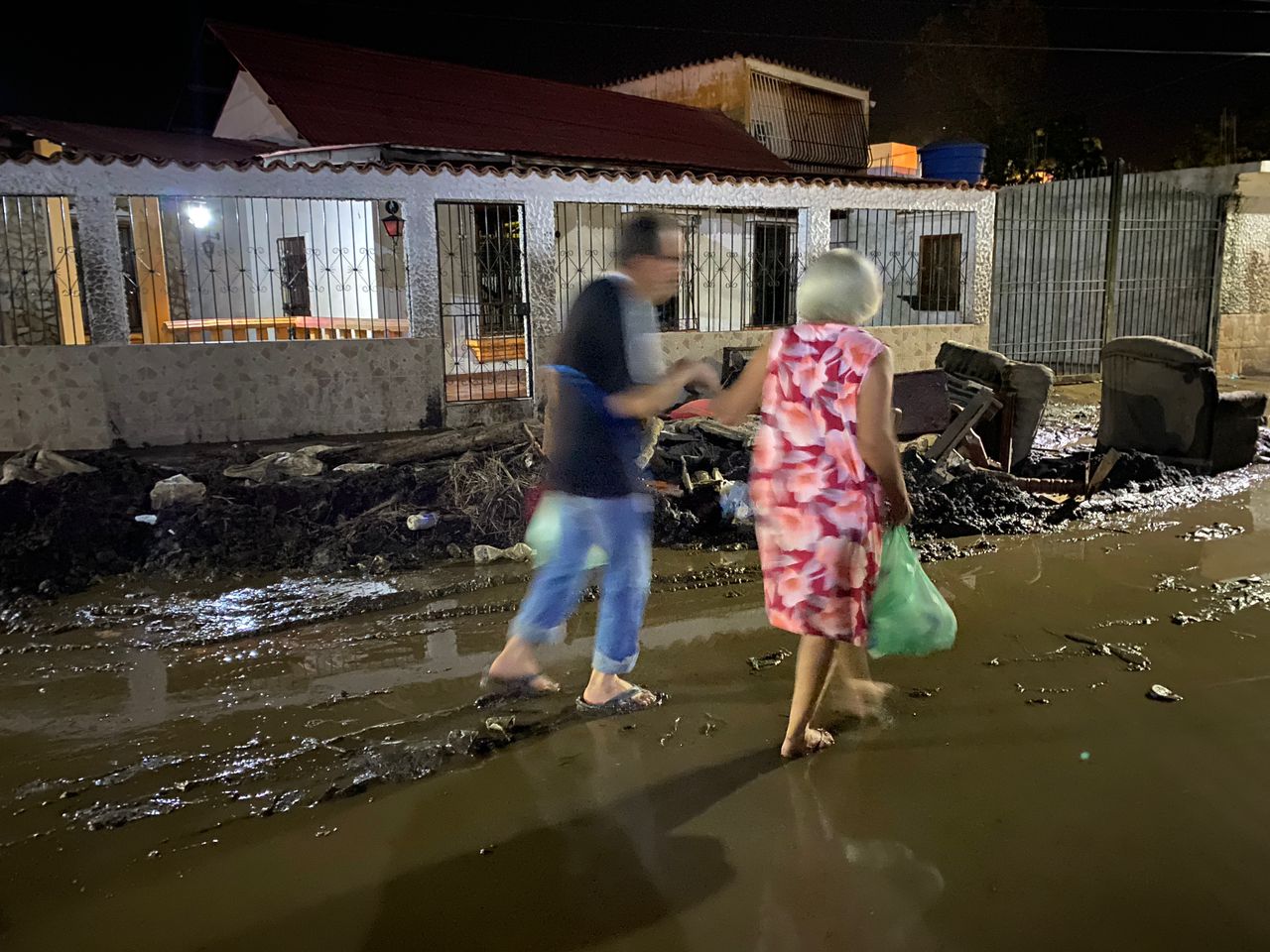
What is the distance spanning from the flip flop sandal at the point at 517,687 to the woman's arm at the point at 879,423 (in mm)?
1595

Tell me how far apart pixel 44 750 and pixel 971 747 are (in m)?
3.23

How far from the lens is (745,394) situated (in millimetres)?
2947

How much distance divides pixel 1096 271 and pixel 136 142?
1322 centimetres

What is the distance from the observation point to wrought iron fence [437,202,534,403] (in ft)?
33.0

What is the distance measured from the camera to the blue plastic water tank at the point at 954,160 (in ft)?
42.5

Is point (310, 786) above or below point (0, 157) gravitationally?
below

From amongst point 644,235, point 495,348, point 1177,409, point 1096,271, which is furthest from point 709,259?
point 644,235

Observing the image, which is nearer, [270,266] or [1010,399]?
[1010,399]

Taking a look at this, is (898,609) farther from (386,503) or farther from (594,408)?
(386,503)

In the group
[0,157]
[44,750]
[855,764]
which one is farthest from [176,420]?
[855,764]

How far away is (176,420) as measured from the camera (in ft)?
28.1

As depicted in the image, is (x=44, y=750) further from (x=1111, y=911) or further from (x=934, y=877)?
(x=1111, y=911)

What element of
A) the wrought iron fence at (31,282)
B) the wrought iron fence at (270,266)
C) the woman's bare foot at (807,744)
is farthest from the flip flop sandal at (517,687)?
the wrought iron fence at (270,266)

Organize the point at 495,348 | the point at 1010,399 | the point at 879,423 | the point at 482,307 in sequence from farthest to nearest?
the point at 482,307
the point at 495,348
the point at 1010,399
the point at 879,423
